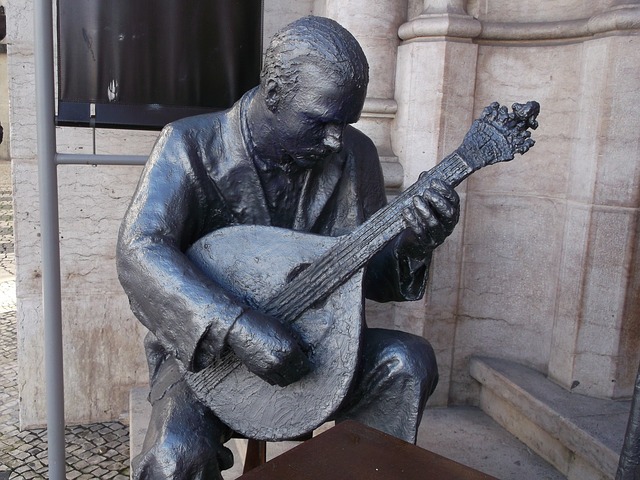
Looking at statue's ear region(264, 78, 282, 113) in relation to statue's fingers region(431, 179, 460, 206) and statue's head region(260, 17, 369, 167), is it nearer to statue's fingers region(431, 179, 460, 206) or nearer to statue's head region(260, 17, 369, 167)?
statue's head region(260, 17, 369, 167)

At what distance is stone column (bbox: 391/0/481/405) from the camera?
2.85m

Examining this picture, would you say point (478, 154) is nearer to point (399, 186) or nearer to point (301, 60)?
point (301, 60)

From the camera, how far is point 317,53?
5.20ft

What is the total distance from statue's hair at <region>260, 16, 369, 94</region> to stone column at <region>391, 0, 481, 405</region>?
1316 millimetres

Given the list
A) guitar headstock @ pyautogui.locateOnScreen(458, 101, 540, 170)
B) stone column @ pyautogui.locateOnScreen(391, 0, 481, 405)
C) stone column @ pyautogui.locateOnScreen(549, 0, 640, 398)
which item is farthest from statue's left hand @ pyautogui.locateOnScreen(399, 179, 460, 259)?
stone column @ pyautogui.locateOnScreen(391, 0, 481, 405)

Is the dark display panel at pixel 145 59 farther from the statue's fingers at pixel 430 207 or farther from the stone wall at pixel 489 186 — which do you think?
the statue's fingers at pixel 430 207

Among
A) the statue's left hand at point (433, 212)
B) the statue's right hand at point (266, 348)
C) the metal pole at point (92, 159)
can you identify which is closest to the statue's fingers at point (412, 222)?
the statue's left hand at point (433, 212)

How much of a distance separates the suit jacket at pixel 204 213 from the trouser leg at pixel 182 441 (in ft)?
0.48

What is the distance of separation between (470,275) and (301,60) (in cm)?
175

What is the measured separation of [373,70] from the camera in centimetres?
305

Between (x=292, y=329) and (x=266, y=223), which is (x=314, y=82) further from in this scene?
(x=292, y=329)

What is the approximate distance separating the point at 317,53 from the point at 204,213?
1.76ft

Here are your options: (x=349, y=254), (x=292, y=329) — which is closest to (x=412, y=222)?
(x=349, y=254)

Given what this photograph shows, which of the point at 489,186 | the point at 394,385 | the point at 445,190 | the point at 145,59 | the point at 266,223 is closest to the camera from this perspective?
the point at 445,190
